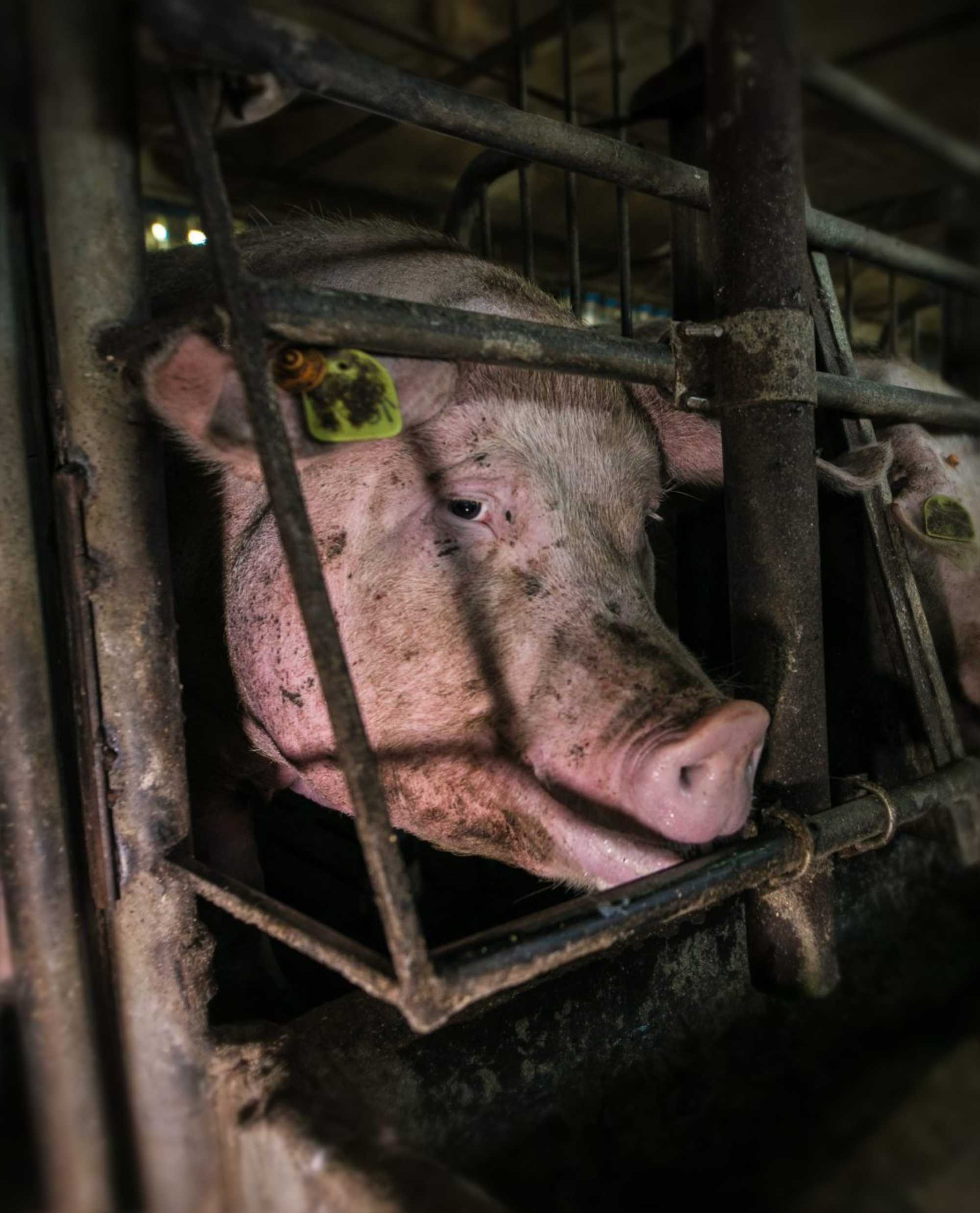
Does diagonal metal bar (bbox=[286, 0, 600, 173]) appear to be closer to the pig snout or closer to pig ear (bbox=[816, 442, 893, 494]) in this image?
pig ear (bbox=[816, 442, 893, 494])

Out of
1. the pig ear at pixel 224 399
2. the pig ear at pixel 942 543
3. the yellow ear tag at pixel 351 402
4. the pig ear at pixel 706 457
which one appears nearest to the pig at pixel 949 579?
the pig ear at pixel 942 543

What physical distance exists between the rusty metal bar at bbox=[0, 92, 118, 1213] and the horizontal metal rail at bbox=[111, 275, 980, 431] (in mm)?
237

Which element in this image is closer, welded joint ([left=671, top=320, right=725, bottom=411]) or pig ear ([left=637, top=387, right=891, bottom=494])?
welded joint ([left=671, top=320, right=725, bottom=411])

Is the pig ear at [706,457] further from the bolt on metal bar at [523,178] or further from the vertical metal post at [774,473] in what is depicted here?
the bolt on metal bar at [523,178]

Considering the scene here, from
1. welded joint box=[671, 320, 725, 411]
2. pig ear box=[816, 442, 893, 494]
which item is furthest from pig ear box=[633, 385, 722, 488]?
welded joint box=[671, 320, 725, 411]

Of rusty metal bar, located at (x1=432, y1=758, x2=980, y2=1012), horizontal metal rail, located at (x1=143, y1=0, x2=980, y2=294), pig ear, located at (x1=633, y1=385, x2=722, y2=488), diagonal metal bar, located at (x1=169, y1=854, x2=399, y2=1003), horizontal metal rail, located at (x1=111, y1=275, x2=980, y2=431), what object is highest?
horizontal metal rail, located at (x1=143, y1=0, x2=980, y2=294)

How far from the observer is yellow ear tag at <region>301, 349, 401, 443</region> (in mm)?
1563

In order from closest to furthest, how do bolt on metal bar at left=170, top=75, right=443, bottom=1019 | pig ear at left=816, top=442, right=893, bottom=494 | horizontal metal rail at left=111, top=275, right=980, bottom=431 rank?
1. bolt on metal bar at left=170, top=75, right=443, bottom=1019
2. horizontal metal rail at left=111, top=275, right=980, bottom=431
3. pig ear at left=816, top=442, right=893, bottom=494

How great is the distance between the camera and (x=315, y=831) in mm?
Result: 3730

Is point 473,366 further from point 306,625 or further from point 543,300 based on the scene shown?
point 306,625

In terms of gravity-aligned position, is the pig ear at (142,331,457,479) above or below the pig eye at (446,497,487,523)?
above

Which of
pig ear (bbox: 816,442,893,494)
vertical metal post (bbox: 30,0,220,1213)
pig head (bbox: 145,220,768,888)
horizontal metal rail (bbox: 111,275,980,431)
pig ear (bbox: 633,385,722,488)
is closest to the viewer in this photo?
horizontal metal rail (bbox: 111,275,980,431)

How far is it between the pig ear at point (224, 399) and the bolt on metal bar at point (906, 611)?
123 centimetres

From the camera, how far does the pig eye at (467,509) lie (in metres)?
2.05
